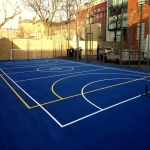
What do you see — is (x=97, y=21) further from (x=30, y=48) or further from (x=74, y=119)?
(x=74, y=119)

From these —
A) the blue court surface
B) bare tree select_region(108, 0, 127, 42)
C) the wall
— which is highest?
bare tree select_region(108, 0, 127, 42)

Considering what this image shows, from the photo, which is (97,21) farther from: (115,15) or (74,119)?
(74,119)

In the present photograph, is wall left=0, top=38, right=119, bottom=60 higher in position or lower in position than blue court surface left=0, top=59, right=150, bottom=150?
higher

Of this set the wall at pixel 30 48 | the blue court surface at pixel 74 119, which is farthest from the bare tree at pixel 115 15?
the blue court surface at pixel 74 119

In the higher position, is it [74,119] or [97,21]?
[97,21]

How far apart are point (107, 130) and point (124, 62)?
13.3 meters

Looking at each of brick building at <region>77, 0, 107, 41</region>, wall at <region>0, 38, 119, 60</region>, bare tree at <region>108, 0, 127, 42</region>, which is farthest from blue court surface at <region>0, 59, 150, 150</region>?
brick building at <region>77, 0, 107, 41</region>

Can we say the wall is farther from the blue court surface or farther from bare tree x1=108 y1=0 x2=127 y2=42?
the blue court surface

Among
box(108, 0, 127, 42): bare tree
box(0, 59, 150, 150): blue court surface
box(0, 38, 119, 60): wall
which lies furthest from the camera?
box(108, 0, 127, 42): bare tree

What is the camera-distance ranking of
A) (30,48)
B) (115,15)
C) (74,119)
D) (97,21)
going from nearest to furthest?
(74,119), (30,48), (115,15), (97,21)

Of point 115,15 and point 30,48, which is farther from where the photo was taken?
point 115,15

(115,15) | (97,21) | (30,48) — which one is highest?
(97,21)

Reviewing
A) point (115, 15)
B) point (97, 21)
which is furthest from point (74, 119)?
point (97, 21)

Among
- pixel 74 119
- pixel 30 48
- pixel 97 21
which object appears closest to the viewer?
pixel 74 119
